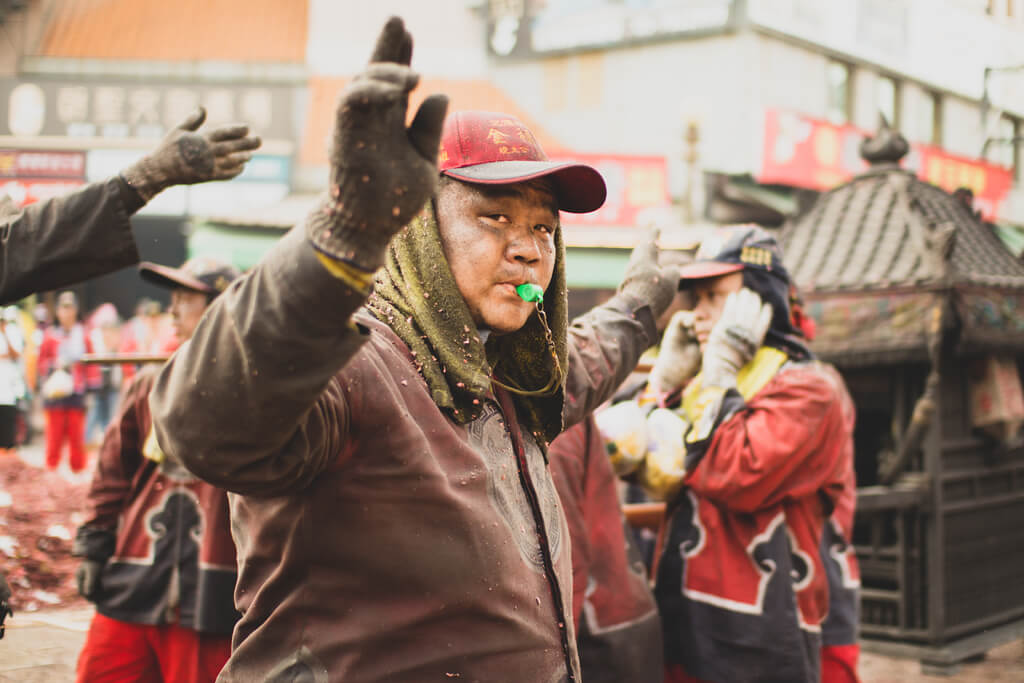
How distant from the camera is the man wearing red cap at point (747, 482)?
10.6 feet

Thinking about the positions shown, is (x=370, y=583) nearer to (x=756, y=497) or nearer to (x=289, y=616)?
(x=289, y=616)

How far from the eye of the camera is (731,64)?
1441cm

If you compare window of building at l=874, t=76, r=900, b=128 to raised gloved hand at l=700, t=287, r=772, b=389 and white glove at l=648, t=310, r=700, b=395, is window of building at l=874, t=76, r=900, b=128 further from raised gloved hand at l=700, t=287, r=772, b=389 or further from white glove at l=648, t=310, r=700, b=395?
raised gloved hand at l=700, t=287, r=772, b=389

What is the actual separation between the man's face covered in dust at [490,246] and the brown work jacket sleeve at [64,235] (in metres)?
0.88

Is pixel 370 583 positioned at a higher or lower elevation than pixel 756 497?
higher

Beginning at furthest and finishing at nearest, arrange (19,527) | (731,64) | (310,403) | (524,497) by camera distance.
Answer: (731,64) < (19,527) < (524,497) < (310,403)

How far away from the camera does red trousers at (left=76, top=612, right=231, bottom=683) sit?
357cm

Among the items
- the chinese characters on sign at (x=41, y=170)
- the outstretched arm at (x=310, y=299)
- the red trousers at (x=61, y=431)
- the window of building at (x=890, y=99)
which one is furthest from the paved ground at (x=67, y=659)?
the window of building at (x=890, y=99)

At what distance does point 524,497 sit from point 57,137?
49.7ft

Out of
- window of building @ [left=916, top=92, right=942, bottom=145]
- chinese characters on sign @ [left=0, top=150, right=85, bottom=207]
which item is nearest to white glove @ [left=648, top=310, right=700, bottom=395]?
chinese characters on sign @ [left=0, top=150, right=85, bottom=207]

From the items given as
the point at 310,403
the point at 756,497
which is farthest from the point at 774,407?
the point at 310,403

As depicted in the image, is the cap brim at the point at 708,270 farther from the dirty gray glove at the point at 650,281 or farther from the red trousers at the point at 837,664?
the red trousers at the point at 837,664

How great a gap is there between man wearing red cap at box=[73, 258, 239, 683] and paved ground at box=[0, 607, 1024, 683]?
292 millimetres

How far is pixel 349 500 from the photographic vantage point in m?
1.48
